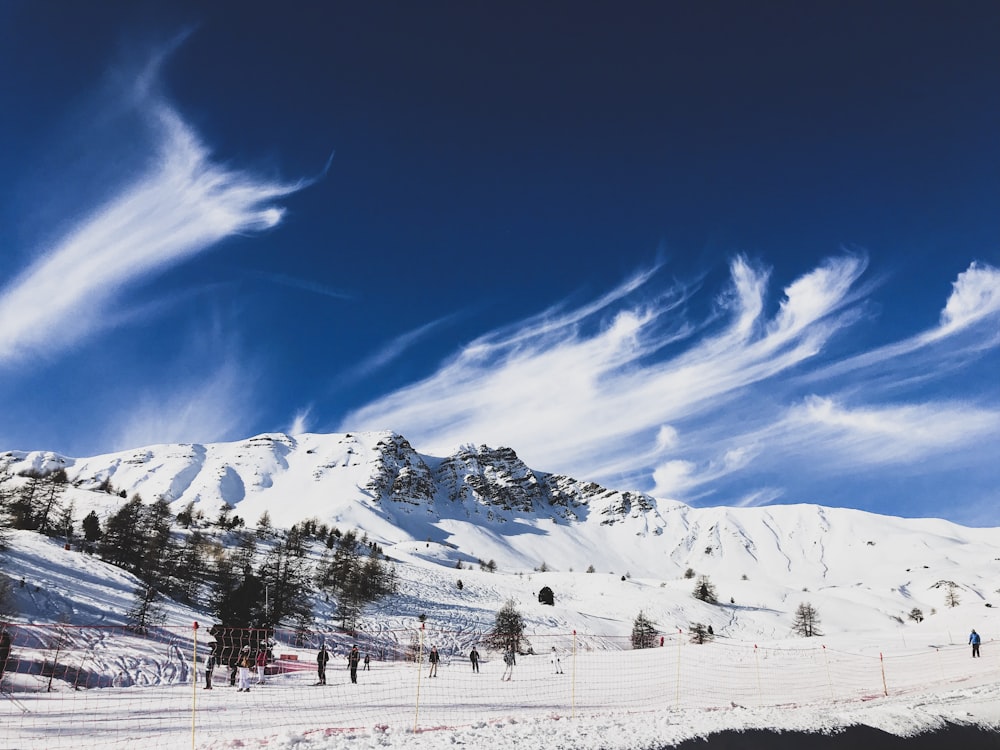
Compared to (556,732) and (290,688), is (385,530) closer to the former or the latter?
(290,688)

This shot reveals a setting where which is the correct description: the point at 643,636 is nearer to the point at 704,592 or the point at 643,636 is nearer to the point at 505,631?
the point at 505,631

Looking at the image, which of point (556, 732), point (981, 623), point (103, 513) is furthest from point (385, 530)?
point (556, 732)

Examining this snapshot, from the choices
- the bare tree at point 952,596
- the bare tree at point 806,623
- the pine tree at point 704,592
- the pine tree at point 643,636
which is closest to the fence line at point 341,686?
the pine tree at point 643,636

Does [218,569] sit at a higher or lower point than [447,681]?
higher

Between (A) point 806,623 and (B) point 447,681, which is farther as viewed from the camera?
(A) point 806,623

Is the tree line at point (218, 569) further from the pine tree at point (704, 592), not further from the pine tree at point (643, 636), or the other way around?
the pine tree at point (704, 592)

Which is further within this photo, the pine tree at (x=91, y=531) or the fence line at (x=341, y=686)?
the pine tree at (x=91, y=531)

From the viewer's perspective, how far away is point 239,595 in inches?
1463

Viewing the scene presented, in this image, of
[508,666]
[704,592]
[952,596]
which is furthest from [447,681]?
[952,596]

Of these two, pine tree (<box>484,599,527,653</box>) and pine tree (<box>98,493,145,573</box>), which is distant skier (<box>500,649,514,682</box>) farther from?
pine tree (<box>98,493,145,573</box>)

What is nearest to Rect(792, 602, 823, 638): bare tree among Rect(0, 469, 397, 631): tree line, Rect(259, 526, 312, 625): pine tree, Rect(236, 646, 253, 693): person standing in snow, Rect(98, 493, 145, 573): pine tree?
Rect(0, 469, 397, 631): tree line

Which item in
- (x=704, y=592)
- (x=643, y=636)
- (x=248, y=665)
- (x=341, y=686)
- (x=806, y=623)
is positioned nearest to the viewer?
(x=248, y=665)

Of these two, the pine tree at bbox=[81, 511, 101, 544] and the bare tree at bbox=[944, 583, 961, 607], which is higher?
the pine tree at bbox=[81, 511, 101, 544]

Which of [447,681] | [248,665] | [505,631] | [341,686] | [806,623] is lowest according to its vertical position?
[806,623]
